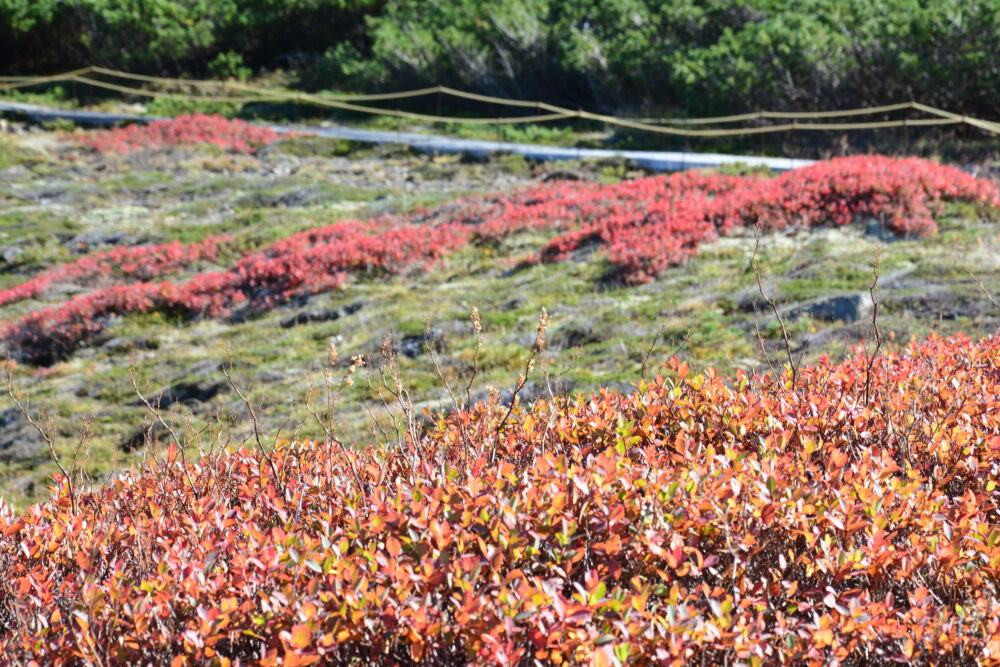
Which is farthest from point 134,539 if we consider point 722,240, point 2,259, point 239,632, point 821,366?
point 2,259

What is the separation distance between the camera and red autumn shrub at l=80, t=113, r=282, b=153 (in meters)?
25.3

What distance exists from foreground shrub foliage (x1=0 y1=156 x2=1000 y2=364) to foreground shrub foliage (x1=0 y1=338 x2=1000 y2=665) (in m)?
6.64

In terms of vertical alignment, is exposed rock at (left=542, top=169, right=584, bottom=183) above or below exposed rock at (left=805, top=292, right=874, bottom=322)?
above

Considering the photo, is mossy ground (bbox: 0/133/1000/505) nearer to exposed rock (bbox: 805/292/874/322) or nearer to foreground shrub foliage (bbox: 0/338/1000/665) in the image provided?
exposed rock (bbox: 805/292/874/322)

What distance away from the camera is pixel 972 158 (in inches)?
658

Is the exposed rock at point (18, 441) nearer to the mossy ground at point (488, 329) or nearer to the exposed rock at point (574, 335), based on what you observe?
the mossy ground at point (488, 329)

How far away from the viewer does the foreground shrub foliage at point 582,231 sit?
11.3 meters

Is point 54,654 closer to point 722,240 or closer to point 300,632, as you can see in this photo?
point 300,632

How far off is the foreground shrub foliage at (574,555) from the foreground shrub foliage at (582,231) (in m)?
6.64

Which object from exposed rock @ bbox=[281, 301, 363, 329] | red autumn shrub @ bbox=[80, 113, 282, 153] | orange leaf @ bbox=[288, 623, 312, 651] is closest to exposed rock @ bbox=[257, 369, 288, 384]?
exposed rock @ bbox=[281, 301, 363, 329]

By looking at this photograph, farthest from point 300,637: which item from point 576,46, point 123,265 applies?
point 576,46

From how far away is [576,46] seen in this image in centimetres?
2708

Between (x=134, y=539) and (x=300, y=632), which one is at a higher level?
(x=300, y=632)

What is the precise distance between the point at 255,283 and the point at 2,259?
7009 millimetres
